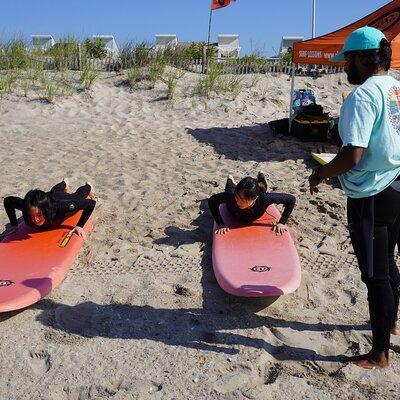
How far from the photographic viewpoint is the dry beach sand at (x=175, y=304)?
2805 millimetres

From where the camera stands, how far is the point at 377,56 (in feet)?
7.95

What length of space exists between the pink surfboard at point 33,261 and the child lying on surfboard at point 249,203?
48.7 inches

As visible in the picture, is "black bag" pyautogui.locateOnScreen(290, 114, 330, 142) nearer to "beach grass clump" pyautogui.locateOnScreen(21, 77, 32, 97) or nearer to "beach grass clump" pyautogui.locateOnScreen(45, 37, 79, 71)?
"beach grass clump" pyautogui.locateOnScreen(21, 77, 32, 97)

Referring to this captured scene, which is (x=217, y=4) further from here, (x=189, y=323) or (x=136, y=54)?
(x=189, y=323)

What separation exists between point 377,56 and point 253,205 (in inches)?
88.7

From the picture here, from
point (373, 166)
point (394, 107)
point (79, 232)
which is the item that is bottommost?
point (79, 232)

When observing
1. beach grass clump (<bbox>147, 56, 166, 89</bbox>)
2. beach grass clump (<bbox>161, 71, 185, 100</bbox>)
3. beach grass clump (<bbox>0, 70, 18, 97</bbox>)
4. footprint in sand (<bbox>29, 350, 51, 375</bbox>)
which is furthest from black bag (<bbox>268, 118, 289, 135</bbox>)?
footprint in sand (<bbox>29, 350, 51, 375</bbox>)

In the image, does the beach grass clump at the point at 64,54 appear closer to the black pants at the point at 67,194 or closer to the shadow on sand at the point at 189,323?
the black pants at the point at 67,194

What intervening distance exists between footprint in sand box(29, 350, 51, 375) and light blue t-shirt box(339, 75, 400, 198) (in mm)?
1947

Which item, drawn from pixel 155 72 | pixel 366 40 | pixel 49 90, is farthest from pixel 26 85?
pixel 366 40

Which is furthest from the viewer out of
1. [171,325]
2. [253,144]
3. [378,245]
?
[253,144]

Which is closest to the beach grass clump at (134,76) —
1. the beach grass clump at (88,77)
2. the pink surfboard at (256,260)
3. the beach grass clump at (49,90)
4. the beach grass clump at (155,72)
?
the beach grass clump at (155,72)

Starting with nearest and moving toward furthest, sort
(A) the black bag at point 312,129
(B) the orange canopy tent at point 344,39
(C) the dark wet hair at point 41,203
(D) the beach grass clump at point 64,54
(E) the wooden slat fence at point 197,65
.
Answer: (C) the dark wet hair at point 41,203 < (B) the orange canopy tent at point 344,39 < (A) the black bag at point 312,129 < (D) the beach grass clump at point 64,54 < (E) the wooden slat fence at point 197,65

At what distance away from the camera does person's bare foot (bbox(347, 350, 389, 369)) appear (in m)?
2.82
